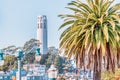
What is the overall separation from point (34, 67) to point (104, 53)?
10218 centimetres

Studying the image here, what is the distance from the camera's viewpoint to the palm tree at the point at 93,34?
22984 millimetres

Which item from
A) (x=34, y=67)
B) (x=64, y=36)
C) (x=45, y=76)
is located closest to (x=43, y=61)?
(x=34, y=67)

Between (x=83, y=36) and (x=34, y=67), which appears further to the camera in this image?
(x=34, y=67)

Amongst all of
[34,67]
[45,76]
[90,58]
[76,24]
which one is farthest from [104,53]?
[34,67]

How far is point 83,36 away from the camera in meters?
Result: 23.5

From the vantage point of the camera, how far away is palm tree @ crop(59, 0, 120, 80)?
905 inches

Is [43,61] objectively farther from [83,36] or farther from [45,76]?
[83,36]

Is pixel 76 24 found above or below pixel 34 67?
above

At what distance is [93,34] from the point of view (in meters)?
23.2

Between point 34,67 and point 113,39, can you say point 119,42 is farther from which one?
point 34,67

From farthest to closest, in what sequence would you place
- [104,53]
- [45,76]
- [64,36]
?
[45,76] < [64,36] < [104,53]

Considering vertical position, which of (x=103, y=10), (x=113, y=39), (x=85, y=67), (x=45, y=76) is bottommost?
(x=45, y=76)

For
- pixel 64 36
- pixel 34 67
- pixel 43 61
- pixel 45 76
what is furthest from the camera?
pixel 43 61

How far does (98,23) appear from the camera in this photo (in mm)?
23562
